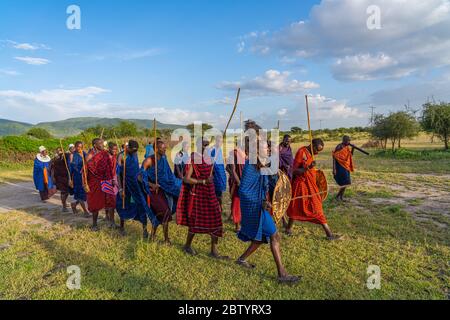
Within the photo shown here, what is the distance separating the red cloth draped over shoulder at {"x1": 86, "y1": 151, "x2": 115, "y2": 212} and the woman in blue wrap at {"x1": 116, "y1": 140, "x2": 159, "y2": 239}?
510 mm

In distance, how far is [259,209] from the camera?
14.1 feet

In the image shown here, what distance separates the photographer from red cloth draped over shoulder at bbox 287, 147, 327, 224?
→ 579 centimetres

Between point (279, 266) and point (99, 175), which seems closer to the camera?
point (279, 266)

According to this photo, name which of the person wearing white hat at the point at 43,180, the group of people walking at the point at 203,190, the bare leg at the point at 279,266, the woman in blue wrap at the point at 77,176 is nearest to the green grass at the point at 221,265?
the bare leg at the point at 279,266

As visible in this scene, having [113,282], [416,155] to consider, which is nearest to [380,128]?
[416,155]

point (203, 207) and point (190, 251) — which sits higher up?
point (203, 207)

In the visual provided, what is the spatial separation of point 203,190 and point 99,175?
A: 2862mm

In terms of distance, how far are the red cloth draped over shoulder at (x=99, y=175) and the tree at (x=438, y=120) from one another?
24.7 m

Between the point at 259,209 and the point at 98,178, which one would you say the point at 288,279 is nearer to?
the point at 259,209

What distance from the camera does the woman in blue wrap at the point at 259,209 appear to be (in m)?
4.23

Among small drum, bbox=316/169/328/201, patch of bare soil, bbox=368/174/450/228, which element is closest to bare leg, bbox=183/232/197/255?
small drum, bbox=316/169/328/201

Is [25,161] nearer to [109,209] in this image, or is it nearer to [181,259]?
[109,209]
